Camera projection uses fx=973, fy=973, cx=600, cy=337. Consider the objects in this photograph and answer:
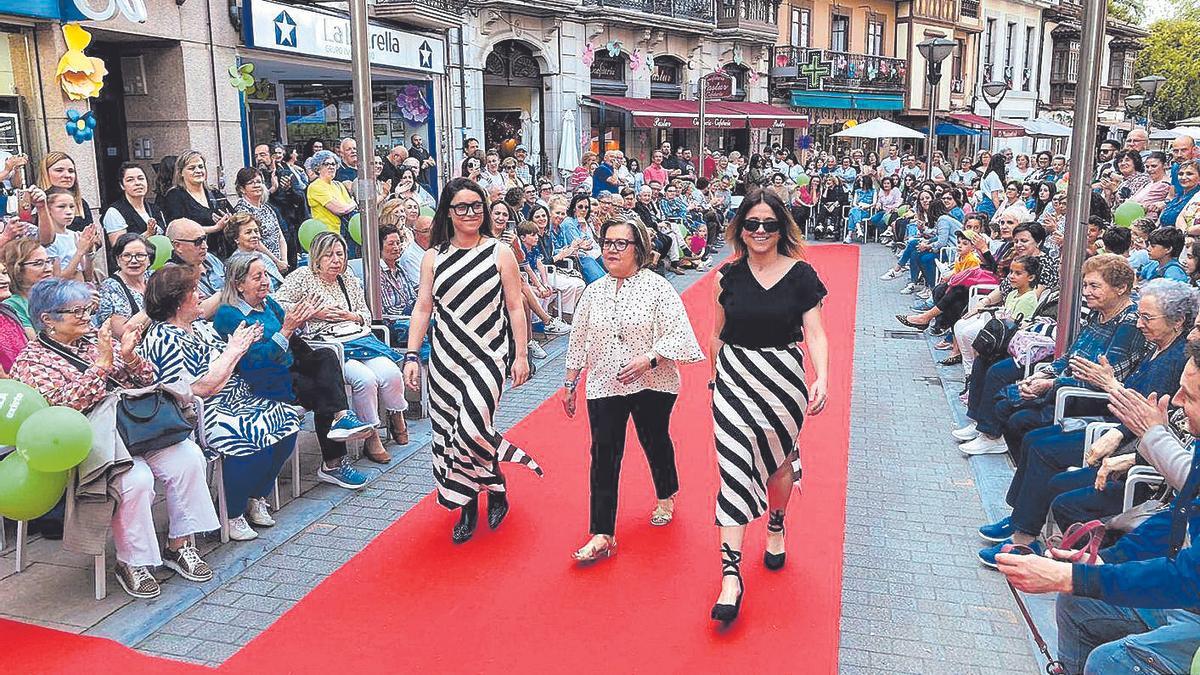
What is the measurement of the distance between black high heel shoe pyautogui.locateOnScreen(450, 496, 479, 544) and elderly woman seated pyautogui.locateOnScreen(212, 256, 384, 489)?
102 centimetres

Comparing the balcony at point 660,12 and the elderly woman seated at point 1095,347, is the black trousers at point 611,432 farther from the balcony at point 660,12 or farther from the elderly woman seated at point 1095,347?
the balcony at point 660,12

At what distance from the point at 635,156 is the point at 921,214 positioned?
12628mm

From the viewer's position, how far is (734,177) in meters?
21.8

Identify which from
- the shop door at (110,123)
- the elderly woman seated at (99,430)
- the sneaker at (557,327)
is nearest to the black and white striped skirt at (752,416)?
the elderly woman seated at (99,430)

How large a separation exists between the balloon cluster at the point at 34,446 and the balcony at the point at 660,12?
20.2m

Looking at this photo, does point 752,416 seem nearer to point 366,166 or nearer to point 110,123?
point 366,166

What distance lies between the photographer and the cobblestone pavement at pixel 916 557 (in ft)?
13.1

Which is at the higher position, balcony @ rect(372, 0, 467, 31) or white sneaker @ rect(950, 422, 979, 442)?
balcony @ rect(372, 0, 467, 31)

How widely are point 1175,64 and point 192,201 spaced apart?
55370mm

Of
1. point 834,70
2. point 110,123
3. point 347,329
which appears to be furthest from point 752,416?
point 834,70

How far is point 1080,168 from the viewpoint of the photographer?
561 centimetres

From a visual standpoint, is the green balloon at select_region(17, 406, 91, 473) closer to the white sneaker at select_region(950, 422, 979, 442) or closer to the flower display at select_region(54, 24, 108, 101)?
the white sneaker at select_region(950, 422, 979, 442)

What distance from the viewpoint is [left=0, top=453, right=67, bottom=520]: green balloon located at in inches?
162

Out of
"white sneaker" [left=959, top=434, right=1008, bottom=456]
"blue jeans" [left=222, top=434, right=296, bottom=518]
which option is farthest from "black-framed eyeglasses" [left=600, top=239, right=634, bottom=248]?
"white sneaker" [left=959, top=434, right=1008, bottom=456]
